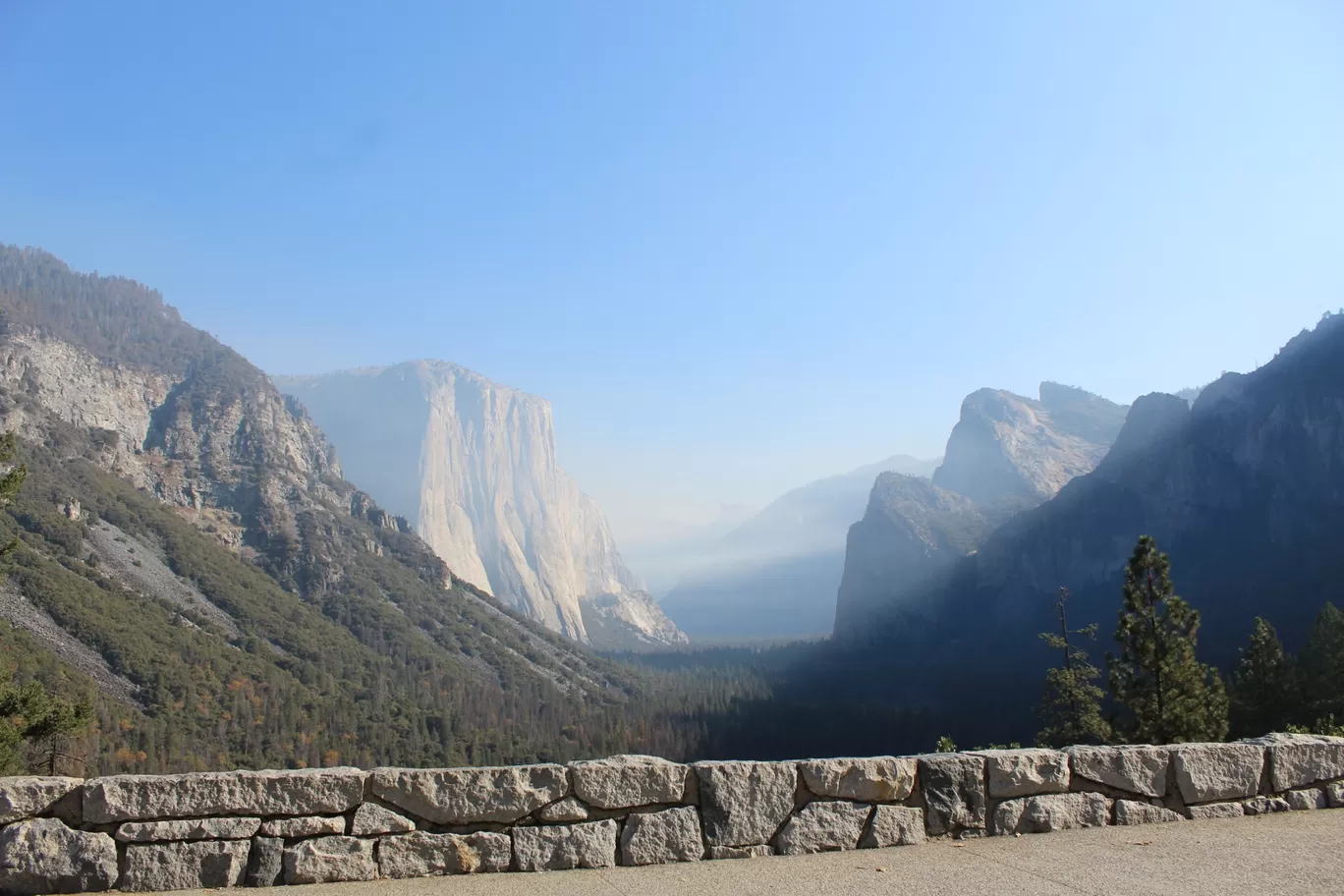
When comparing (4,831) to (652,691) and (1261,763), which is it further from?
(652,691)

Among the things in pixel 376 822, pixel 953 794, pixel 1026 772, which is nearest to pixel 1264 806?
pixel 1026 772

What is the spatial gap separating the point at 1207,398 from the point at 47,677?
182 meters

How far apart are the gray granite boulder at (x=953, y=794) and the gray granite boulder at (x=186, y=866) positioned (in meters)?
5.58

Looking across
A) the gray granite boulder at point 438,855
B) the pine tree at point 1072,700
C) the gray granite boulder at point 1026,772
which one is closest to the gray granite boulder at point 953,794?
the gray granite boulder at point 1026,772

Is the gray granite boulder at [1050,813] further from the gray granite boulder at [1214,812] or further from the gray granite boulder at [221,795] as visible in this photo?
the gray granite boulder at [221,795]

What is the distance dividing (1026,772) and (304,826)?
6.11 meters

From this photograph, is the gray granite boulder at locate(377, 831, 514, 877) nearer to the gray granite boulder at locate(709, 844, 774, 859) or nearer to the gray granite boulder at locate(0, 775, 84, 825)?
the gray granite boulder at locate(709, 844, 774, 859)

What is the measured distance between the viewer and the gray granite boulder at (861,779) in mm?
7203

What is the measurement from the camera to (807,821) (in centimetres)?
712

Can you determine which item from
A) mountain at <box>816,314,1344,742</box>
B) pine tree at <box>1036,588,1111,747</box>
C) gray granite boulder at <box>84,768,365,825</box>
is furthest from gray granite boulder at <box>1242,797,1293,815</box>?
mountain at <box>816,314,1344,742</box>

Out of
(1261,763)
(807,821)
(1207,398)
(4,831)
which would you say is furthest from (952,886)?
(1207,398)

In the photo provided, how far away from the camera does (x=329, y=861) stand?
6406 millimetres

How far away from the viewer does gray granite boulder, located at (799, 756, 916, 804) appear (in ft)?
23.6

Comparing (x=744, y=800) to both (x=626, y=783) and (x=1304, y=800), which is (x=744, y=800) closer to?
(x=626, y=783)
